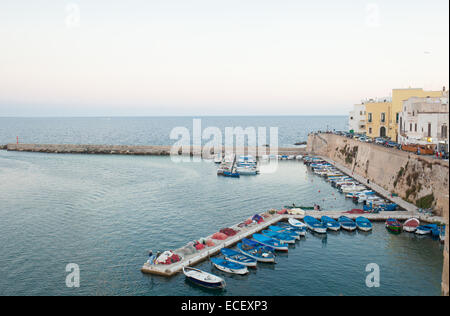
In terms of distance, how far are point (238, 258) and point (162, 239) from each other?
8.39 meters

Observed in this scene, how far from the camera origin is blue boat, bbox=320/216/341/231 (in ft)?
117

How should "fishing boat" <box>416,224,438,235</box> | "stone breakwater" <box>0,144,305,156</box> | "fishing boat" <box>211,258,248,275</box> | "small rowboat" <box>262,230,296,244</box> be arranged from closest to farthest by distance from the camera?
"fishing boat" <box>211,258,248,275</box>
"small rowboat" <box>262,230,296,244</box>
"fishing boat" <box>416,224,438,235</box>
"stone breakwater" <box>0,144,305,156</box>

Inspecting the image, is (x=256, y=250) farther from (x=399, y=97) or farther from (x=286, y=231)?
(x=399, y=97)

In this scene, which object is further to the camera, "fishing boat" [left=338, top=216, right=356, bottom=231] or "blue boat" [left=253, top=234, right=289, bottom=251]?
"fishing boat" [left=338, top=216, right=356, bottom=231]

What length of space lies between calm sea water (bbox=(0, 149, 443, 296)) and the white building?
536 inches

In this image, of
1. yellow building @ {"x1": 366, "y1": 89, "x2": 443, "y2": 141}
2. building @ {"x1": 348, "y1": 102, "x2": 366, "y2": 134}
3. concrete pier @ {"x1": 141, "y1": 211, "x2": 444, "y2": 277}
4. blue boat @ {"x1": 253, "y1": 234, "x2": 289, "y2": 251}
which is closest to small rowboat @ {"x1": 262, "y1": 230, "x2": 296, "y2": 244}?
blue boat @ {"x1": 253, "y1": 234, "x2": 289, "y2": 251}

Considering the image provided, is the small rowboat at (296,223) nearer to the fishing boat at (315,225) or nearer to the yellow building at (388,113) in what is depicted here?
the fishing boat at (315,225)

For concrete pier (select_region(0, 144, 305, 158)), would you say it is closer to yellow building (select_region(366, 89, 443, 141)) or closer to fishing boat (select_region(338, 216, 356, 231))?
yellow building (select_region(366, 89, 443, 141))

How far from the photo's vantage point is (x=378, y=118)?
75.4 metres

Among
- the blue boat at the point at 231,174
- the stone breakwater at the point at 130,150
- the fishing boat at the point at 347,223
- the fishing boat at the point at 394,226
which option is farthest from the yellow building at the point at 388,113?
the fishing boat at the point at 347,223

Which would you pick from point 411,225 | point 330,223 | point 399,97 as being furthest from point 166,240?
point 399,97

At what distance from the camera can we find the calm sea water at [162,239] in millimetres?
25719

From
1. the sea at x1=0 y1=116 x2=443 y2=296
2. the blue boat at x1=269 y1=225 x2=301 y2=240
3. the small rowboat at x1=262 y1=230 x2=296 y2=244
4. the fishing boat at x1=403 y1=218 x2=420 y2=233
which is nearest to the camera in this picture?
the sea at x1=0 y1=116 x2=443 y2=296
